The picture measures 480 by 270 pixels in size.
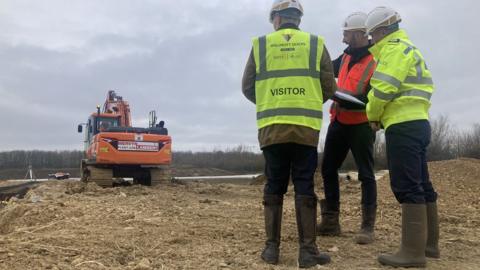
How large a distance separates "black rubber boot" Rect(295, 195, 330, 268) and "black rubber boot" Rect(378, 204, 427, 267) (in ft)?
1.72

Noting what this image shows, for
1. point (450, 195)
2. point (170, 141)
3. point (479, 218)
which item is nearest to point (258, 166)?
point (170, 141)

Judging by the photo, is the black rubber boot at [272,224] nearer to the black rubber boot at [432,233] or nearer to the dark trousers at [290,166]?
the dark trousers at [290,166]

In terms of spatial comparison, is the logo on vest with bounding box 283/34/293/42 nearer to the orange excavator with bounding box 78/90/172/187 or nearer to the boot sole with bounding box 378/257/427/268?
the boot sole with bounding box 378/257/427/268

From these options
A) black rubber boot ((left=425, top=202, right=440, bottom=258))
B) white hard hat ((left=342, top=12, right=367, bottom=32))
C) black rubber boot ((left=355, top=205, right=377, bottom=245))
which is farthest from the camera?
white hard hat ((left=342, top=12, right=367, bottom=32))

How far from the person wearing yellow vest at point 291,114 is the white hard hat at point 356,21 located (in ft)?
3.20

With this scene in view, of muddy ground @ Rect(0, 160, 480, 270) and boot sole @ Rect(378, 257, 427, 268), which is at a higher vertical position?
muddy ground @ Rect(0, 160, 480, 270)

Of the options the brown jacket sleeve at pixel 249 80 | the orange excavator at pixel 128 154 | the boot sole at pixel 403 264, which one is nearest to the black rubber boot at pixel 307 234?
the boot sole at pixel 403 264

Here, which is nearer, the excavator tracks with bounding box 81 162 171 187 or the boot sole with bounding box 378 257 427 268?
the boot sole with bounding box 378 257 427 268

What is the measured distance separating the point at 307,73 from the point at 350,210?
3790 millimetres

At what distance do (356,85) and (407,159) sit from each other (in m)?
1.23

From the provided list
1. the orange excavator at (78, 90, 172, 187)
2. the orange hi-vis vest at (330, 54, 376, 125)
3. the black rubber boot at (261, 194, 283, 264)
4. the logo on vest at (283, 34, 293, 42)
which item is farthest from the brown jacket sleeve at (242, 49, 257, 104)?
the orange excavator at (78, 90, 172, 187)

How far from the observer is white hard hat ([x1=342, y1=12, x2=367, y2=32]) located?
4770mm

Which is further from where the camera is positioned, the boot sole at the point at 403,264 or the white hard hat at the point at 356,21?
the white hard hat at the point at 356,21

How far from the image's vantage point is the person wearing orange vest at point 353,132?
4.81m
